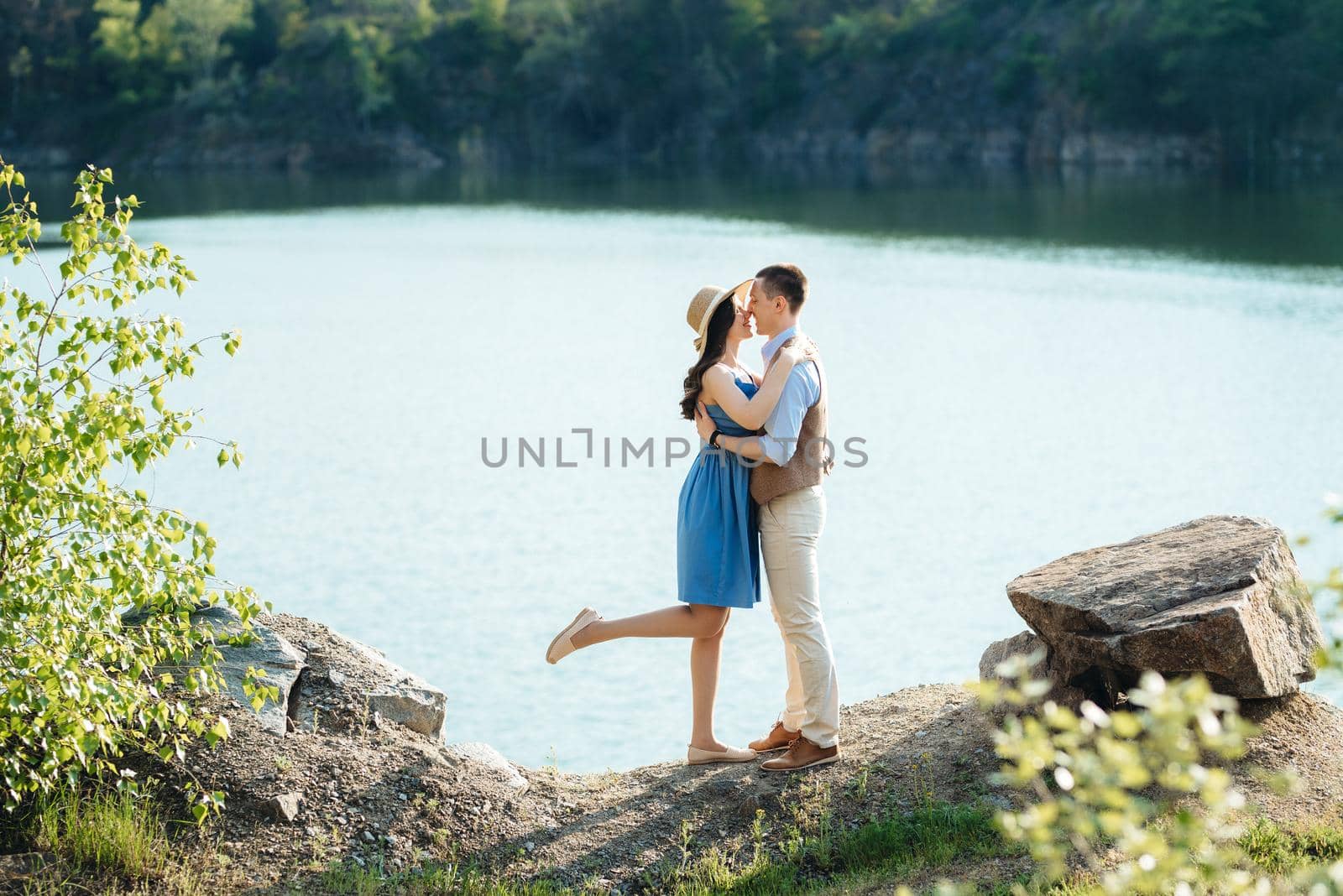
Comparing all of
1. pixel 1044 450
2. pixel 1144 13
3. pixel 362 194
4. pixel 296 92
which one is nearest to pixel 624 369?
pixel 1044 450

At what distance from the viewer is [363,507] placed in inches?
547

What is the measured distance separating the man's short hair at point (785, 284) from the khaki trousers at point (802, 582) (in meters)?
0.77

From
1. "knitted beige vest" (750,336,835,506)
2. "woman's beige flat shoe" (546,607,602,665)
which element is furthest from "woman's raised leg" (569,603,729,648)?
"knitted beige vest" (750,336,835,506)

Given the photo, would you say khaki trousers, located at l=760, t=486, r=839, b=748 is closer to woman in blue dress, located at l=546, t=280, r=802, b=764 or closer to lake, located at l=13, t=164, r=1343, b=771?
woman in blue dress, located at l=546, t=280, r=802, b=764

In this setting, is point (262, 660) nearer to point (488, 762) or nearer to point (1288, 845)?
point (488, 762)

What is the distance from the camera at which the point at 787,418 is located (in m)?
5.51

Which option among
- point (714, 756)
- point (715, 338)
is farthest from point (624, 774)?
point (715, 338)

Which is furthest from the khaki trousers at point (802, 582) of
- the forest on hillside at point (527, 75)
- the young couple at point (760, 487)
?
the forest on hillside at point (527, 75)

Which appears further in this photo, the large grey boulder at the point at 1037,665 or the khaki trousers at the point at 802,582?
the large grey boulder at the point at 1037,665

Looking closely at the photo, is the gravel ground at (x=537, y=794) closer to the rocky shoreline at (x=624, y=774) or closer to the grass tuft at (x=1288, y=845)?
the rocky shoreline at (x=624, y=774)

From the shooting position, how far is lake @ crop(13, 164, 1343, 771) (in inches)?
408

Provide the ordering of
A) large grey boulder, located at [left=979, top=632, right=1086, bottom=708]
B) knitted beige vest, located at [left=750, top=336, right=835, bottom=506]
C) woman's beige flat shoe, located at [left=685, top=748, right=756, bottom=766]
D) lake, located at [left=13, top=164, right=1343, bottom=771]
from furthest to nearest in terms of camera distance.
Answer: lake, located at [left=13, top=164, right=1343, bottom=771] < woman's beige flat shoe, located at [left=685, top=748, right=756, bottom=766] < large grey boulder, located at [left=979, top=632, right=1086, bottom=708] < knitted beige vest, located at [left=750, top=336, right=835, bottom=506]

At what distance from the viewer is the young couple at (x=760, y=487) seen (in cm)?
556

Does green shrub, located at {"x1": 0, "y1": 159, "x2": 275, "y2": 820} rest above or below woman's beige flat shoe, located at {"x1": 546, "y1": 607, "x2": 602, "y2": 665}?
above
